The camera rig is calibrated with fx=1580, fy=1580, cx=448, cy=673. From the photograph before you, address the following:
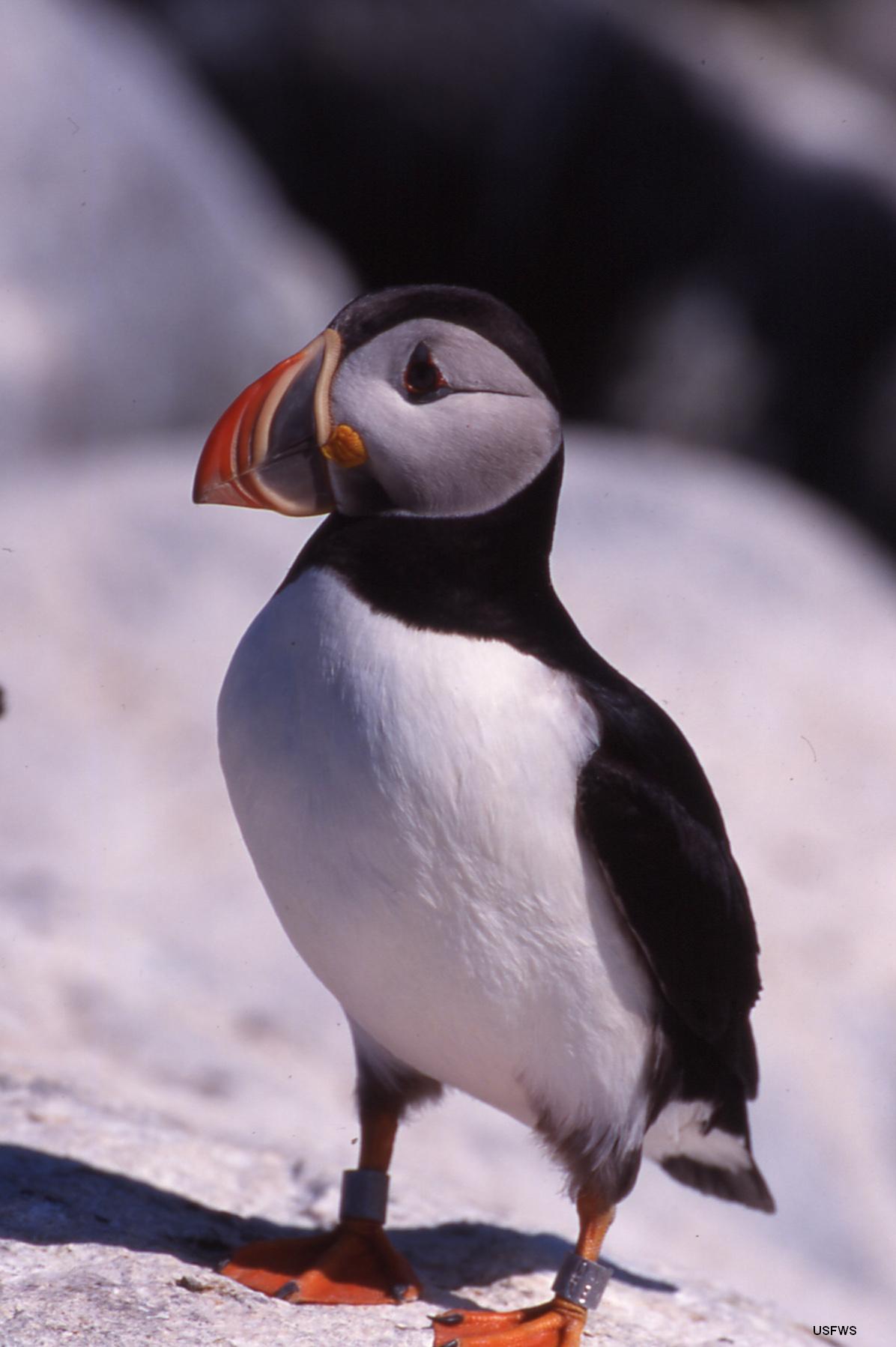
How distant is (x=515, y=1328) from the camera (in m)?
2.35

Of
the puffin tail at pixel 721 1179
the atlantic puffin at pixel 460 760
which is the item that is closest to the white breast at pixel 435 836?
the atlantic puffin at pixel 460 760

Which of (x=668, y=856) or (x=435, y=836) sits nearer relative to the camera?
(x=435, y=836)

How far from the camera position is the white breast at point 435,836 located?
7.06ft

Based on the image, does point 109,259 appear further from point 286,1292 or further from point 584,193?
point 286,1292

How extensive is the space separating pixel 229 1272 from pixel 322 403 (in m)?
1.39

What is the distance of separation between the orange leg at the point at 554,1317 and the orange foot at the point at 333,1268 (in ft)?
0.46

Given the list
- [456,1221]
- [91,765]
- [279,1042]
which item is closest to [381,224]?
[91,765]

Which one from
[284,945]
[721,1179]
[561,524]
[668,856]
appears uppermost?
[561,524]

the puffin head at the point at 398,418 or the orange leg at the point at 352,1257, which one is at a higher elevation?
the puffin head at the point at 398,418

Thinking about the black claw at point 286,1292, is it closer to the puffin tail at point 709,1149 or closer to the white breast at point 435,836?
the white breast at point 435,836

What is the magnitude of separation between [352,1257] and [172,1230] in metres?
0.33

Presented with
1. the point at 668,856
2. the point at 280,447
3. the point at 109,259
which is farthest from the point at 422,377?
the point at 109,259

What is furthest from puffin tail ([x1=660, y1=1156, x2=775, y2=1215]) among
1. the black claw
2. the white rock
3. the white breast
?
the white rock

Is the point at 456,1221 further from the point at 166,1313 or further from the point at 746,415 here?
the point at 746,415
